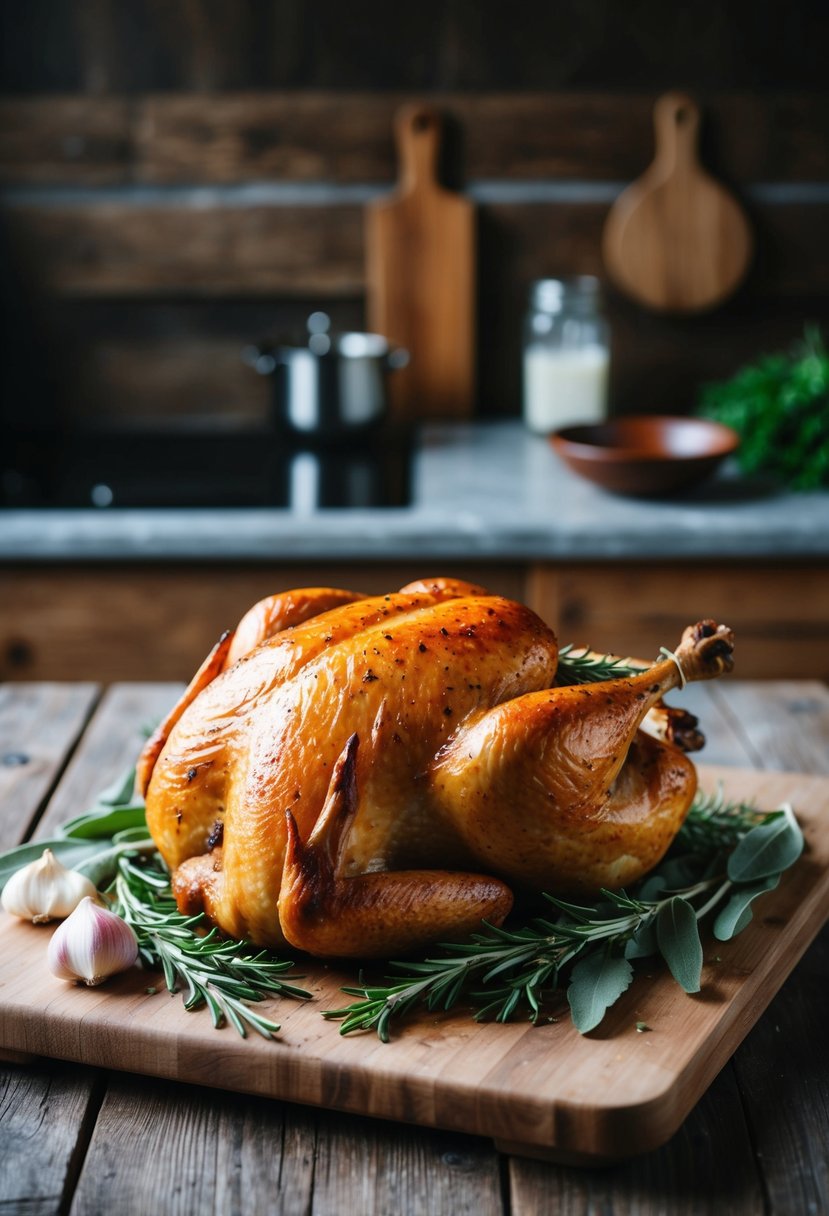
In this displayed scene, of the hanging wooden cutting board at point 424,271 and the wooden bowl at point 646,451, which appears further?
the hanging wooden cutting board at point 424,271

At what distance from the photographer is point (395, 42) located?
9.73 feet

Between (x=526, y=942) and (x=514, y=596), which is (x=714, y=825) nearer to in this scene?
(x=526, y=942)

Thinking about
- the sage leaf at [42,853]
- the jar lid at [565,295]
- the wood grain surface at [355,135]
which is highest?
the wood grain surface at [355,135]

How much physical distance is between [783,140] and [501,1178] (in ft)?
8.86

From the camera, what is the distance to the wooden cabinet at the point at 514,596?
2.41 m

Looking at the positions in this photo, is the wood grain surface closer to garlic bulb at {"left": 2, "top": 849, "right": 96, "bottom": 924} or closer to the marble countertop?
the marble countertop

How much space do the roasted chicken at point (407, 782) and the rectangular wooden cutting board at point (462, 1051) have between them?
83 millimetres

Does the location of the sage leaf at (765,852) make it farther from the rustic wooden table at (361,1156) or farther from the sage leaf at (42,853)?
the sage leaf at (42,853)

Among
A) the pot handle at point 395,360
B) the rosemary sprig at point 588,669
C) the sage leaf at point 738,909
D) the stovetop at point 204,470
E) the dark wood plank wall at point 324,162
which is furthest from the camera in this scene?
the dark wood plank wall at point 324,162

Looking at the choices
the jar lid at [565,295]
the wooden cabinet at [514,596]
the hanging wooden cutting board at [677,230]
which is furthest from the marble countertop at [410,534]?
the hanging wooden cutting board at [677,230]

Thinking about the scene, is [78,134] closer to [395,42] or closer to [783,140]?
[395,42]

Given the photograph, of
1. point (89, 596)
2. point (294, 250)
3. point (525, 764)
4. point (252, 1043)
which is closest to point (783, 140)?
point (294, 250)

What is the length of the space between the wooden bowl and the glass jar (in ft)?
0.69

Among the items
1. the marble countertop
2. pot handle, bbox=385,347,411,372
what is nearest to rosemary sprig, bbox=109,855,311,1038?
the marble countertop
